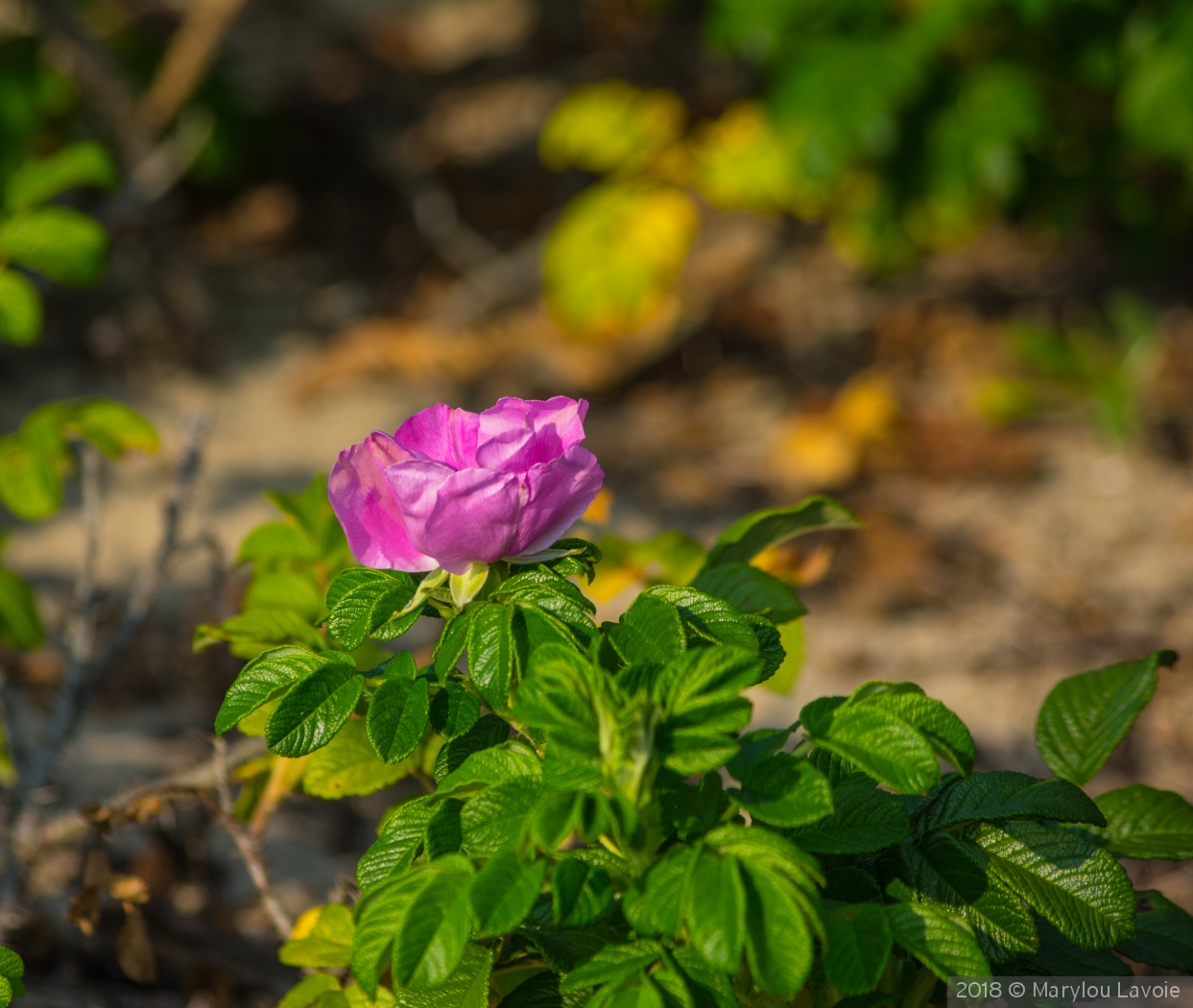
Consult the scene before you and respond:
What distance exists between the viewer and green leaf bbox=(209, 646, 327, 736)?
72 cm

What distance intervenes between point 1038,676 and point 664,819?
5.85 ft

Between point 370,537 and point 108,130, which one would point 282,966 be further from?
point 108,130

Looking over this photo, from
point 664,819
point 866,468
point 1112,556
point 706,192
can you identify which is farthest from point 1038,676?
point 664,819

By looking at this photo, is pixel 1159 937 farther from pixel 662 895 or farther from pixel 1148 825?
pixel 662 895

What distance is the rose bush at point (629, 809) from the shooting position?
638 mm

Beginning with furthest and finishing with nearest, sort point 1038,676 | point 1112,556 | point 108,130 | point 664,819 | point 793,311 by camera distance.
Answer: point 793,311
point 108,130
point 1112,556
point 1038,676
point 664,819

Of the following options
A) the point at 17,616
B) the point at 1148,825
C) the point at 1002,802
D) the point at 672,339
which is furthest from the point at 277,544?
the point at 672,339

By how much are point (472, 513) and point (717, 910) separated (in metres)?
0.28

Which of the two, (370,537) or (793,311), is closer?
(370,537)

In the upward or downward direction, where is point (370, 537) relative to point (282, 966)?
upward

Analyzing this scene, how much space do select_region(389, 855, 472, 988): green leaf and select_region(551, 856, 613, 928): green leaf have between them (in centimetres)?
5

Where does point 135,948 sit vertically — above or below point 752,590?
below

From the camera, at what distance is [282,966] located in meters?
1.40

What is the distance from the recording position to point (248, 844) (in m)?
1.09
